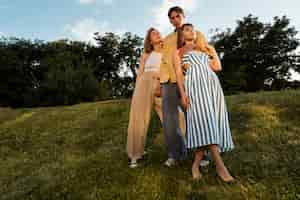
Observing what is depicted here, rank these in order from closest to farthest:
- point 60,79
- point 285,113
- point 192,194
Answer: point 192,194 → point 285,113 → point 60,79

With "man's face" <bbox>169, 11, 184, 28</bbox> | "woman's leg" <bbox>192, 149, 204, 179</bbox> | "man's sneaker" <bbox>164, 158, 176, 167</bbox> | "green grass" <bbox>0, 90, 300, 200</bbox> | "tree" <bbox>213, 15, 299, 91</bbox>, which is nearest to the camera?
"green grass" <bbox>0, 90, 300, 200</bbox>

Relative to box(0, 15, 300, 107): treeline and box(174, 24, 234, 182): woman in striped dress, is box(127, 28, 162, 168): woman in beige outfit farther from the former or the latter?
box(0, 15, 300, 107): treeline

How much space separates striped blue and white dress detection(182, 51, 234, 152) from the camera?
181 inches

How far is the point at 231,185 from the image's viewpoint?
4.41 m

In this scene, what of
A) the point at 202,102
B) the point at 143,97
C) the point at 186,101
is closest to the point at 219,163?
the point at 202,102

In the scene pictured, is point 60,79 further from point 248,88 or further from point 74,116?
point 248,88

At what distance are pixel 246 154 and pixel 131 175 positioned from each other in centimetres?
229

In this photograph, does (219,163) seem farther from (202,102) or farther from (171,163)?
(171,163)

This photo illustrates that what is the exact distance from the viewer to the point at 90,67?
40.2 metres

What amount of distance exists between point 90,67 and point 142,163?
35161mm

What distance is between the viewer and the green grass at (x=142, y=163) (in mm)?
4527

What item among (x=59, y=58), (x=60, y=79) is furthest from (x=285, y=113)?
(x=59, y=58)

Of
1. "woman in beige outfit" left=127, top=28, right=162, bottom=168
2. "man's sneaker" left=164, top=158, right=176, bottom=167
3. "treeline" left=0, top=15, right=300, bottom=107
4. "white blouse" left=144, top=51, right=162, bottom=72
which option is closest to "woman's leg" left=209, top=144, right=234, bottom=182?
"man's sneaker" left=164, top=158, right=176, bottom=167

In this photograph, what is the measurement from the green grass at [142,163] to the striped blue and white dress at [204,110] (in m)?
0.62
